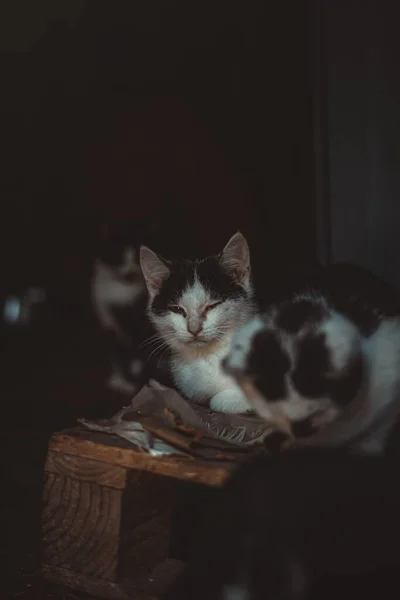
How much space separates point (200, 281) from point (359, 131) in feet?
1.83

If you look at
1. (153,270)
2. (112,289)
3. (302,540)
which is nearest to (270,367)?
(302,540)

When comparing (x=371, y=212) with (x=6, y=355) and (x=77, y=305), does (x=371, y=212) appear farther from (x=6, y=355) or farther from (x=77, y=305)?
(x=6, y=355)

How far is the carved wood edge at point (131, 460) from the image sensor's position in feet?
3.27

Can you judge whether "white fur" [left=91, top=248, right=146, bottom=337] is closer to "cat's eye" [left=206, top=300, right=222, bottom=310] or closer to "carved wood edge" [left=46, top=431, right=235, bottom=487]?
"cat's eye" [left=206, top=300, right=222, bottom=310]

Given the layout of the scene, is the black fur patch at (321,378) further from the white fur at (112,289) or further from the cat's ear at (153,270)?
the white fur at (112,289)

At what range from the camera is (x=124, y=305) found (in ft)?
5.18

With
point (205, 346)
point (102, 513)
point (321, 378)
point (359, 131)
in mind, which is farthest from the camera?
point (359, 131)

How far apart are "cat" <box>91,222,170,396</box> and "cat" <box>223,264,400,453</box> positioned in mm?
451

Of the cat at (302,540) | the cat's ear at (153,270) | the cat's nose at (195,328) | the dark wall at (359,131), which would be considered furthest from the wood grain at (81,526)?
the dark wall at (359,131)

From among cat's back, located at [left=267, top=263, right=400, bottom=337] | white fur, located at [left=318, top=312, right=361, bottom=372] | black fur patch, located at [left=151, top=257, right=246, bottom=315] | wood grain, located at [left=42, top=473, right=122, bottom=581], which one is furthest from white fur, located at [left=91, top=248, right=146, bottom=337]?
white fur, located at [left=318, top=312, right=361, bottom=372]

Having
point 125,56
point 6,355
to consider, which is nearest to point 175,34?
point 125,56

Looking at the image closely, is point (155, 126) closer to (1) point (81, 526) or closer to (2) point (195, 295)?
(2) point (195, 295)

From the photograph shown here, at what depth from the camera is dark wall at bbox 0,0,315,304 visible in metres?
1.34

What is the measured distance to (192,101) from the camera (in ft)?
5.20
